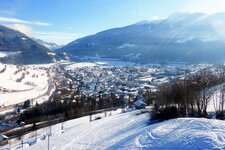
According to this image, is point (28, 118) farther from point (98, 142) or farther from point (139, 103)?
point (98, 142)

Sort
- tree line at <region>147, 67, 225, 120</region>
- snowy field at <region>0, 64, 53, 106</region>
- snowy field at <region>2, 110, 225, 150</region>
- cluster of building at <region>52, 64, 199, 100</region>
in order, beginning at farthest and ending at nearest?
snowy field at <region>0, 64, 53, 106</region>
cluster of building at <region>52, 64, 199, 100</region>
tree line at <region>147, 67, 225, 120</region>
snowy field at <region>2, 110, 225, 150</region>

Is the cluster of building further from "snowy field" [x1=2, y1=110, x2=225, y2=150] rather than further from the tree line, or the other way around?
"snowy field" [x1=2, y1=110, x2=225, y2=150]

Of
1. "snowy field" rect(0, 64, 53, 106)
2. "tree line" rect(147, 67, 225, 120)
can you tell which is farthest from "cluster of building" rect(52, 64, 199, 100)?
"tree line" rect(147, 67, 225, 120)

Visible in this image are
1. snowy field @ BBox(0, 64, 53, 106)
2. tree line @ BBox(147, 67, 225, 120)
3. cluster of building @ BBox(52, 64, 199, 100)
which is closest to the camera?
tree line @ BBox(147, 67, 225, 120)

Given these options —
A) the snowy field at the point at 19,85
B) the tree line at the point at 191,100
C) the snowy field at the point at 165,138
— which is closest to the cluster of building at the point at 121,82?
the snowy field at the point at 19,85

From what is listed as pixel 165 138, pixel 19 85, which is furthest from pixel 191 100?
pixel 19 85

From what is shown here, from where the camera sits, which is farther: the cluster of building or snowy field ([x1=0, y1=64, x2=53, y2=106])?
snowy field ([x1=0, y1=64, x2=53, y2=106])

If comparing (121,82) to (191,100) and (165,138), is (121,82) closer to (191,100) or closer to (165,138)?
(191,100)

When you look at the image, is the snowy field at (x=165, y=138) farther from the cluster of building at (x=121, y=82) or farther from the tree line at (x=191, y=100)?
the cluster of building at (x=121, y=82)

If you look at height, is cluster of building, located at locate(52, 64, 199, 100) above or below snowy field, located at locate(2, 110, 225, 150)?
above
